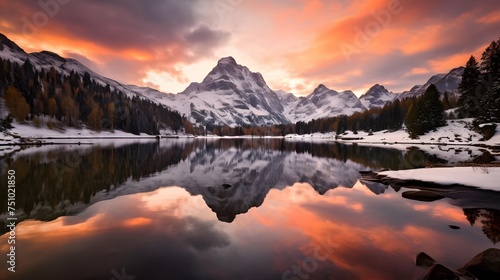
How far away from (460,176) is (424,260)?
63.7 feet

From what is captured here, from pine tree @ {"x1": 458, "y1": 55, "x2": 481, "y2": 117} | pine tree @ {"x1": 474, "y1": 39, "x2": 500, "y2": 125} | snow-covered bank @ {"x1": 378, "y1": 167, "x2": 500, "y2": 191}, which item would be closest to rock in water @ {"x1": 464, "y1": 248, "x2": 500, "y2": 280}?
snow-covered bank @ {"x1": 378, "y1": 167, "x2": 500, "y2": 191}

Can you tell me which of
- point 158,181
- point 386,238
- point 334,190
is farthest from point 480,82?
point 158,181

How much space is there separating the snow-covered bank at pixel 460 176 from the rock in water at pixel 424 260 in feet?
51.6

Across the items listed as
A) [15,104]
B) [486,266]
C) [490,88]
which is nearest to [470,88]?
[490,88]

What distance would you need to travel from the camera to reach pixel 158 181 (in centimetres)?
2869

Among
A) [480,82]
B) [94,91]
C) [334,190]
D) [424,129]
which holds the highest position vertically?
[94,91]

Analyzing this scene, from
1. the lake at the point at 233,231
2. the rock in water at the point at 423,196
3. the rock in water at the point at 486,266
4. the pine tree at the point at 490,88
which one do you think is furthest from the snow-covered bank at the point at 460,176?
the pine tree at the point at 490,88

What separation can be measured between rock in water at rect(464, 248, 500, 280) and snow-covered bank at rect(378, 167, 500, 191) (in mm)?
15624

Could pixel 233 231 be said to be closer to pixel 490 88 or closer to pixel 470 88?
pixel 490 88

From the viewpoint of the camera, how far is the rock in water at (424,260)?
31.9ft

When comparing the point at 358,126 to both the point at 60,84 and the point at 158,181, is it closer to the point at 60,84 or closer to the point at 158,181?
the point at 158,181

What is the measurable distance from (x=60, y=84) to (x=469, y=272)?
200067mm

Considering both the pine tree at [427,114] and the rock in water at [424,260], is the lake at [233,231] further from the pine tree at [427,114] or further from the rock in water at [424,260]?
the pine tree at [427,114]

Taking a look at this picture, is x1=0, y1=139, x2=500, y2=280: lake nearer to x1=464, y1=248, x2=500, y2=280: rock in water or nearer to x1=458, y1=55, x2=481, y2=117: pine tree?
x1=464, y1=248, x2=500, y2=280: rock in water
